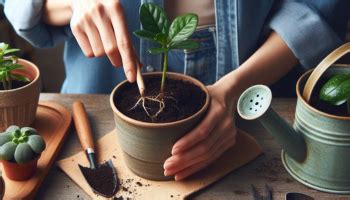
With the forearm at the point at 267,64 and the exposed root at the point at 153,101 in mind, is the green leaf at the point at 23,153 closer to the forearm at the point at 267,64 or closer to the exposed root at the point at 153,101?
the exposed root at the point at 153,101

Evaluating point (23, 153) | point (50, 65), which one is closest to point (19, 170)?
point (23, 153)

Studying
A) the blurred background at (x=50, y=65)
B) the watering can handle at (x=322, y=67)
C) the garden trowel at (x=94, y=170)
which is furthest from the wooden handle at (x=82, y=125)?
the blurred background at (x=50, y=65)

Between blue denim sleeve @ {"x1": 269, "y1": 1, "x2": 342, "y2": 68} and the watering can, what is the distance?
16cm

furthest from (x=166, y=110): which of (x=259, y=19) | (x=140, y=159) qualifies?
(x=259, y=19)

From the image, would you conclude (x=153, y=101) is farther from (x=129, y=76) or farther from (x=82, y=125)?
(x=82, y=125)

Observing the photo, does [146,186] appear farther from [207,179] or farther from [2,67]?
[2,67]

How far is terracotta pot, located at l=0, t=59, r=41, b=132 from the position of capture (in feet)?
2.65

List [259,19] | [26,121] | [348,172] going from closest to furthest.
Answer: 1. [348,172]
2. [26,121]
3. [259,19]

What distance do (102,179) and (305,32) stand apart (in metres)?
0.46

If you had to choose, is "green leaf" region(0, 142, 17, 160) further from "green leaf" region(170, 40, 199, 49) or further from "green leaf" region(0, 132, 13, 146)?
"green leaf" region(170, 40, 199, 49)

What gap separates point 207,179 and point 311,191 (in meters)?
0.16

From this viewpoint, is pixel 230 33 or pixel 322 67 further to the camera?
pixel 230 33

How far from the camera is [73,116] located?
0.93 m

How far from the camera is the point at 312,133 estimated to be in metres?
0.75
